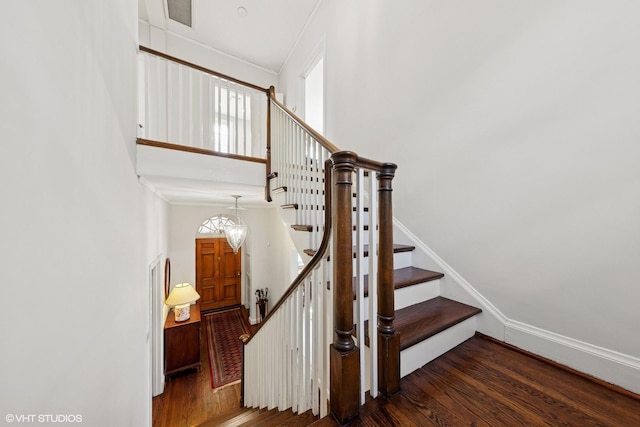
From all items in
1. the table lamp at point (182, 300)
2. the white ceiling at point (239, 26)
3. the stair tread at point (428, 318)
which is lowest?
the table lamp at point (182, 300)

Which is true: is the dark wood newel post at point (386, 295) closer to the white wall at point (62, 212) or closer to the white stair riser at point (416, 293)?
the white stair riser at point (416, 293)

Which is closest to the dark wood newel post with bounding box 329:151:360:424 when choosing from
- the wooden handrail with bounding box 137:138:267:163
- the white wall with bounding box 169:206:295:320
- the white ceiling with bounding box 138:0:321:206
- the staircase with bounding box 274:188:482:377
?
the staircase with bounding box 274:188:482:377

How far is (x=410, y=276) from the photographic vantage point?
183 centimetres

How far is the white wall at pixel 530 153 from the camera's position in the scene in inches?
44.3

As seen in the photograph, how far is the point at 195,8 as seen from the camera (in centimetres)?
360

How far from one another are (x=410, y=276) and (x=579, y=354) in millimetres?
963

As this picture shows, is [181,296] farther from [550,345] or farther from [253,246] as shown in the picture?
[550,345]

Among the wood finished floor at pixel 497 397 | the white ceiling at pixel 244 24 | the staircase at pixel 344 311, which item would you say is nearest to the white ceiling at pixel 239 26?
the white ceiling at pixel 244 24

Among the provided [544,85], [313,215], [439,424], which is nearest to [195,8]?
[313,215]

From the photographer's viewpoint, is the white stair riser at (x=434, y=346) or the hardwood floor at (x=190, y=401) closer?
the white stair riser at (x=434, y=346)

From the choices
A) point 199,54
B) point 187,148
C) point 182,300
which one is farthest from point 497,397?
point 199,54

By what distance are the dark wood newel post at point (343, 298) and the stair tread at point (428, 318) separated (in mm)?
391

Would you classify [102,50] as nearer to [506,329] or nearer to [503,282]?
[503,282]

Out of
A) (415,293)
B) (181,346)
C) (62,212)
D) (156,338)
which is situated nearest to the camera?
(62,212)
